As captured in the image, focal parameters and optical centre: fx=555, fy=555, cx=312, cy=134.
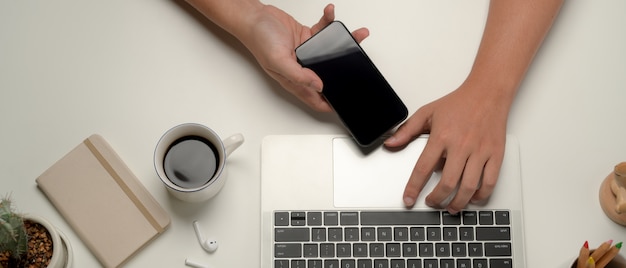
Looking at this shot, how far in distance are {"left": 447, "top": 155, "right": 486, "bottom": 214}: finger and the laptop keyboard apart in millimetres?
18

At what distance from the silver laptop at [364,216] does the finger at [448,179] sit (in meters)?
0.02

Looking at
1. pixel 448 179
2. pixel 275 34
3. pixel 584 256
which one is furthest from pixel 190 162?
pixel 584 256

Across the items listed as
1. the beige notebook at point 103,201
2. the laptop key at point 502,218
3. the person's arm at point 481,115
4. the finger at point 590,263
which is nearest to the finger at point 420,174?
the person's arm at point 481,115

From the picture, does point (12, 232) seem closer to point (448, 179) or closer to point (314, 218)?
point (314, 218)

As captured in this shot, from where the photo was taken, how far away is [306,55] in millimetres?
765

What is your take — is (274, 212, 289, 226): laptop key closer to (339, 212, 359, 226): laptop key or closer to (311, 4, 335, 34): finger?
(339, 212, 359, 226): laptop key

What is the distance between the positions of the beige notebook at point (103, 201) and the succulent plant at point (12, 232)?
0.09 m

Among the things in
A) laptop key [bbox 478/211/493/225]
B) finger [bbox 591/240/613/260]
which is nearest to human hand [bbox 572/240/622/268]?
finger [bbox 591/240/613/260]

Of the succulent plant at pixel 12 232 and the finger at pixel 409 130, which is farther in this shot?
the finger at pixel 409 130

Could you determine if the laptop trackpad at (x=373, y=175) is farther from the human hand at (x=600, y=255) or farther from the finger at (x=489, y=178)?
the human hand at (x=600, y=255)

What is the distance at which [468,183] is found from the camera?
730 mm

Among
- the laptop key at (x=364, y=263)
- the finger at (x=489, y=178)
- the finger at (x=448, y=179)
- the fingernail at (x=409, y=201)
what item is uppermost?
the fingernail at (x=409, y=201)

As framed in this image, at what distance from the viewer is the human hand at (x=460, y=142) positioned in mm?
732

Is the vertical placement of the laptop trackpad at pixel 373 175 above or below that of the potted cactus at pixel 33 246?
below
